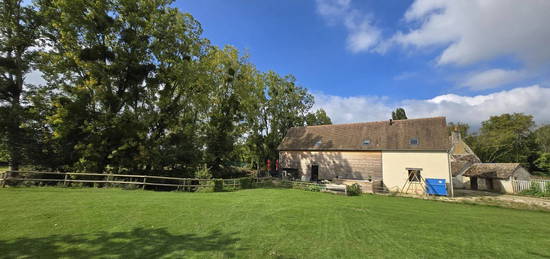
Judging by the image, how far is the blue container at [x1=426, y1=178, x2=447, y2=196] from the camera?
1609cm

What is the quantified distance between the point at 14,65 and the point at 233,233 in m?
18.6

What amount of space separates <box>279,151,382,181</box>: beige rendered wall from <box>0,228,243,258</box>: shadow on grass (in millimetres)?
17577

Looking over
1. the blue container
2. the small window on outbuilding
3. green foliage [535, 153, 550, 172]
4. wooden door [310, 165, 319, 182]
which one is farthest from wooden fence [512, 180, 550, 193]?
green foliage [535, 153, 550, 172]

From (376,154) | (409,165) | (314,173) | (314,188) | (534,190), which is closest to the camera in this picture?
(314,188)

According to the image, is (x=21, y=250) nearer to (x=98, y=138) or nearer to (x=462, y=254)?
(x=462, y=254)

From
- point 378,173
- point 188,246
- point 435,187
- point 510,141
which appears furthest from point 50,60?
point 510,141

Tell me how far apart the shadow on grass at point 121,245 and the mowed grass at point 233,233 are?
0.02 meters

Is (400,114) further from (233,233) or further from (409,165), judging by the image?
(233,233)

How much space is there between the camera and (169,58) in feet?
55.2

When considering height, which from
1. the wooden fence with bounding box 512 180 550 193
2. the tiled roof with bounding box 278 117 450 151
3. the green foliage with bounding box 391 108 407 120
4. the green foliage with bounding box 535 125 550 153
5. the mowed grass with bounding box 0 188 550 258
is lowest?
the mowed grass with bounding box 0 188 550 258

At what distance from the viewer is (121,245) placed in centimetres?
455

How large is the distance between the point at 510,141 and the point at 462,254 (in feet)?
142

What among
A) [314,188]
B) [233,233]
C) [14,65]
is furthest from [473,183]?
[14,65]

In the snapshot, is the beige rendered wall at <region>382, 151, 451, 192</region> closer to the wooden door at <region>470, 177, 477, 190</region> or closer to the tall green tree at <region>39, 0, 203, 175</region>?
the wooden door at <region>470, 177, 477, 190</region>
